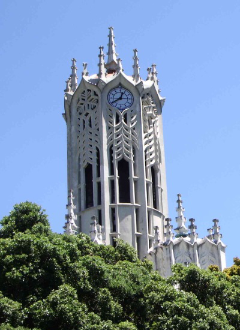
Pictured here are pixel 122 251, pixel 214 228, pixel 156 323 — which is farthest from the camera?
pixel 214 228

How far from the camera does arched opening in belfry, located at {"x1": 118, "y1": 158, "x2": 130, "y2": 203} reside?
163ft

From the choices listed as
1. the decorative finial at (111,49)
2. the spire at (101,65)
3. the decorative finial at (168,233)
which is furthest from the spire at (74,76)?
the decorative finial at (168,233)

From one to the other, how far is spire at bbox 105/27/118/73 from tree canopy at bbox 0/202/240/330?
2687 cm

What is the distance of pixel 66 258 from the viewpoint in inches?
1032

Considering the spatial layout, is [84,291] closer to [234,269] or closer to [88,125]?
[234,269]

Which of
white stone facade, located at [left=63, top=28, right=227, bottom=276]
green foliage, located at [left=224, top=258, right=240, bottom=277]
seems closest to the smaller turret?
white stone facade, located at [left=63, top=28, right=227, bottom=276]

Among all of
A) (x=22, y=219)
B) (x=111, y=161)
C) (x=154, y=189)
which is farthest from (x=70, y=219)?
(x=22, y=219)

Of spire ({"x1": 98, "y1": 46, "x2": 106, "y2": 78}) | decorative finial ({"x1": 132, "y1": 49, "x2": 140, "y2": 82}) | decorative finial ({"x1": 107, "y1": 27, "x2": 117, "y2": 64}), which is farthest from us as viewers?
decorative finial ({"x1": 107, "y1": 27, "x2": 117, "y2": 64})

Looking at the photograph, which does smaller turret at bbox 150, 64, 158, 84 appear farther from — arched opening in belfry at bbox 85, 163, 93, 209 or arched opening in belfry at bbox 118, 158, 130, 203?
arched opening in belfry at bbox 85, 163, 93, 209

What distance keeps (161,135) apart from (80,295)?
27975 millimetres

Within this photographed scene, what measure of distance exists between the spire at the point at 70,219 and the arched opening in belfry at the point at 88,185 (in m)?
1.40

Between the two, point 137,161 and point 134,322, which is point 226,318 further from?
point 137,161

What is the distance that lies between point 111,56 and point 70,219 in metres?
13.6

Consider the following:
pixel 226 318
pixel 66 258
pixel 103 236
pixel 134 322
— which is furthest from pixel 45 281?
pixel 103 236
